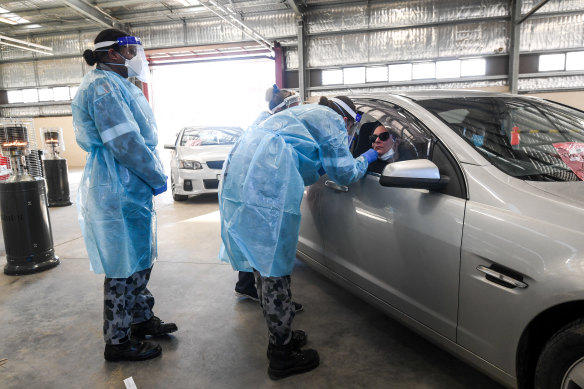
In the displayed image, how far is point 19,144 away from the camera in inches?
146

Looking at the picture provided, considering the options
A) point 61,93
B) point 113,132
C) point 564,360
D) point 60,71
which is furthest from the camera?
point 61,93

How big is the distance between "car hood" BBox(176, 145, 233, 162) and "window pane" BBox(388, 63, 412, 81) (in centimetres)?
633

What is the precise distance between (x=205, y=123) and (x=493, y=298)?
6736 mm

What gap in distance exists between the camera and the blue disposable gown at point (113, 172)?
1897 mm

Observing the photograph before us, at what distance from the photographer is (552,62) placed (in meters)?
10.3

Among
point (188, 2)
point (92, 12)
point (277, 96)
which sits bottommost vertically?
point (277, 96)

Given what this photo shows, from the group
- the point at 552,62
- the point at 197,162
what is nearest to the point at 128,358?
the point at 197,162

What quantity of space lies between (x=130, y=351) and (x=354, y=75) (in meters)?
10.6

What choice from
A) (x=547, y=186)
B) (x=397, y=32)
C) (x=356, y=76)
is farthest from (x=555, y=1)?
(x=547, y=186)

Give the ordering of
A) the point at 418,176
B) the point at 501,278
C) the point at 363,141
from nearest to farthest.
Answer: the point at 501,278, the point at 418,176, the point at 363,141

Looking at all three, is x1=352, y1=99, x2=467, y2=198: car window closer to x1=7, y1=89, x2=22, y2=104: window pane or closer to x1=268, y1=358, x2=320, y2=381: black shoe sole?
x1=268, y1=358, x2=320, y2=381: black shoe sole

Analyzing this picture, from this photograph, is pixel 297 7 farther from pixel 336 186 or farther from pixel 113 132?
pixel 113 132

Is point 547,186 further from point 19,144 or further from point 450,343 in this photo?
point 19,144

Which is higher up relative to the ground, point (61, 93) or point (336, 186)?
point (61, 93)
